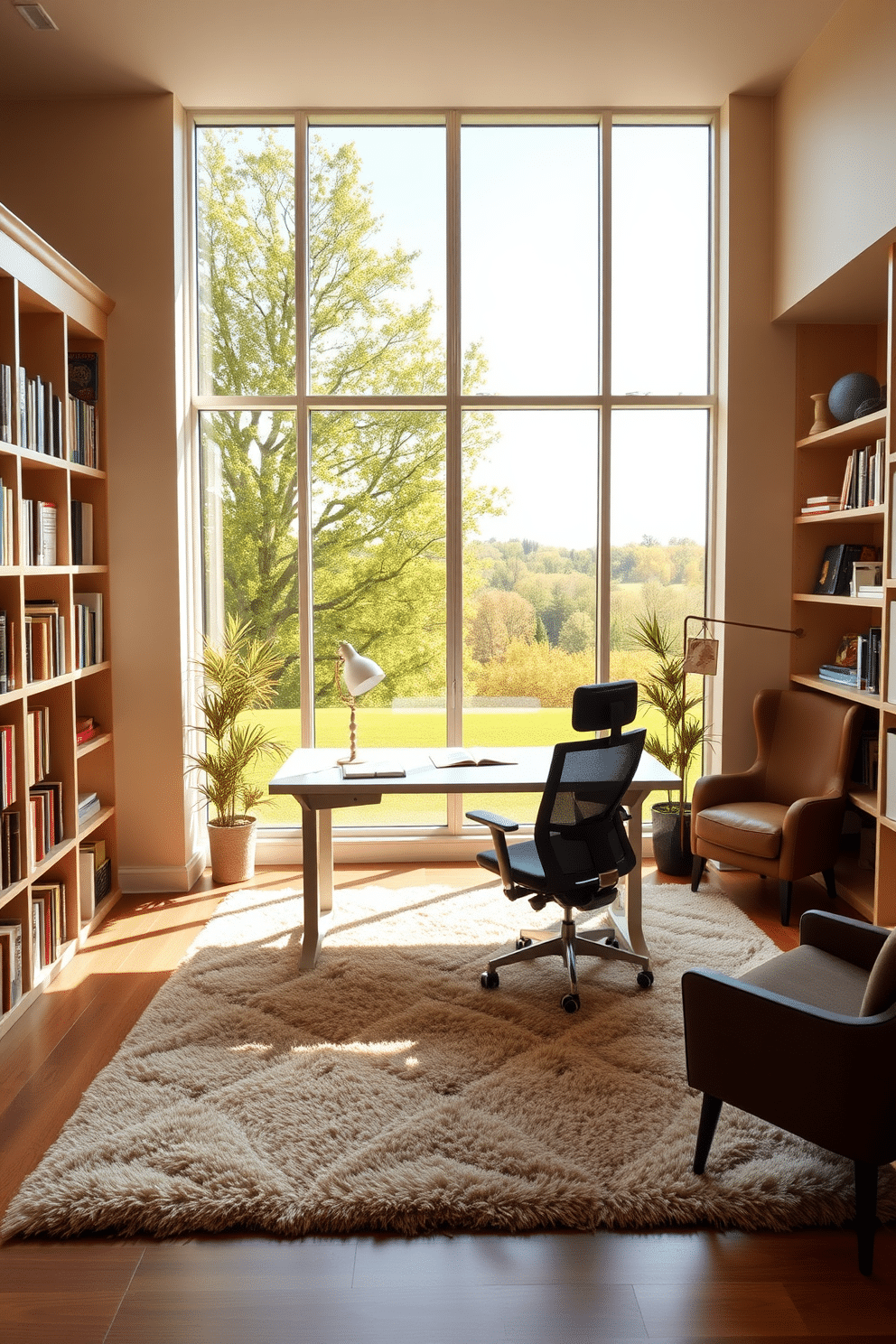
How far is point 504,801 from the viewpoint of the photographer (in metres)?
5.53

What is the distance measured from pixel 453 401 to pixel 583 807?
2719 mm

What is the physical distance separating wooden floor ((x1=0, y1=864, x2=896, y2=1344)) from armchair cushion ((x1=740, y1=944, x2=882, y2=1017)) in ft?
1.79

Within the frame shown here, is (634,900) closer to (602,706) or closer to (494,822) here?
(494,822)

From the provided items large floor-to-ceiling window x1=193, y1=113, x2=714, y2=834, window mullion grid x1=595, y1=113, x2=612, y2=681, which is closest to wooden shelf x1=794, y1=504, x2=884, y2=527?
large floor-to-ceiling window x1=193, y1=113, x2=714, y2=834

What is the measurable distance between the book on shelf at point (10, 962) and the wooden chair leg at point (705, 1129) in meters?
2.38

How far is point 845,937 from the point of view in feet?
9.82

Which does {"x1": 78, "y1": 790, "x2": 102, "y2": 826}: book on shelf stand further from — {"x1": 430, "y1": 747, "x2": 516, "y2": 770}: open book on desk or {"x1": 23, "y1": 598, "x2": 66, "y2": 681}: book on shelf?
{"x1": 430, "y1": 747, "x2": 516, "y2": 770}: open book on desk

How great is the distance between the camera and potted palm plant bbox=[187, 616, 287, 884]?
5094mm

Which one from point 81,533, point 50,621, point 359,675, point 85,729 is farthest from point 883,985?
point 81,533

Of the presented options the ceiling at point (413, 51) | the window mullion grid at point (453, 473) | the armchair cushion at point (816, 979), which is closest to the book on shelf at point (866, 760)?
the armchair cushion at point (816, 979)

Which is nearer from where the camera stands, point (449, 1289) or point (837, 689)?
point (449, 1289)

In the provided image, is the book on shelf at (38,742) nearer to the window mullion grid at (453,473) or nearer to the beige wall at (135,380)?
the beige wall at (135,380)

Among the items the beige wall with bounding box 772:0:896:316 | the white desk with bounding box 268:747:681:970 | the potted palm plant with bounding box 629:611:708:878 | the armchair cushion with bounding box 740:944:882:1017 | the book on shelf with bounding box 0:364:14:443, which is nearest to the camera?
the armchair cushion with bounding box 740:944:882:1017

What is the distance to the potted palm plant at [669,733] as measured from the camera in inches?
206
